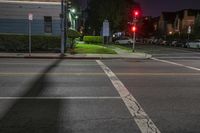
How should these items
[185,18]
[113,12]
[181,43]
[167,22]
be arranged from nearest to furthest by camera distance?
[181,43] → [113,12] → [185,18] → [167,22]

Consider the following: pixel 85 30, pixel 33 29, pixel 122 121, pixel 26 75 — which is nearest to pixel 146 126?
pixel 122 121

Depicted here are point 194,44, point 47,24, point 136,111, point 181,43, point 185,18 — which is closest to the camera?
point 136,111

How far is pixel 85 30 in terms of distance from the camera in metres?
108

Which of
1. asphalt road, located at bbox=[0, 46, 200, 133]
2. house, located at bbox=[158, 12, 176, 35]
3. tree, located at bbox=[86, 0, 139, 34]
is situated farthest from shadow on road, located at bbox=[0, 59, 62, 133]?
house, located at bbox=[158, 12, 176, 35]

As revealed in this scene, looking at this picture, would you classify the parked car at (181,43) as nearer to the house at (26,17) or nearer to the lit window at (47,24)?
the lit window at (47,24)

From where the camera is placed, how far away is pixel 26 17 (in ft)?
113

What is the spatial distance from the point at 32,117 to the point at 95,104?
1890mm

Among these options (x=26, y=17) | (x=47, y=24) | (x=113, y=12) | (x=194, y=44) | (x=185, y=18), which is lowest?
(x=194, y=44)

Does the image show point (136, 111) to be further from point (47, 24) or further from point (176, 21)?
point (176, 21)

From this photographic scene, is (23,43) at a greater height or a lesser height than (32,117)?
greater

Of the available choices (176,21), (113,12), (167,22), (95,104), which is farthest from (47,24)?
(167,22)

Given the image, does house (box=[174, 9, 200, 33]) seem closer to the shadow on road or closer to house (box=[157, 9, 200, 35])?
house (box=[157, 9, 200, 35])

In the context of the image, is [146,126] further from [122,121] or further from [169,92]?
[169,92]

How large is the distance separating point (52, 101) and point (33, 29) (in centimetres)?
2549
